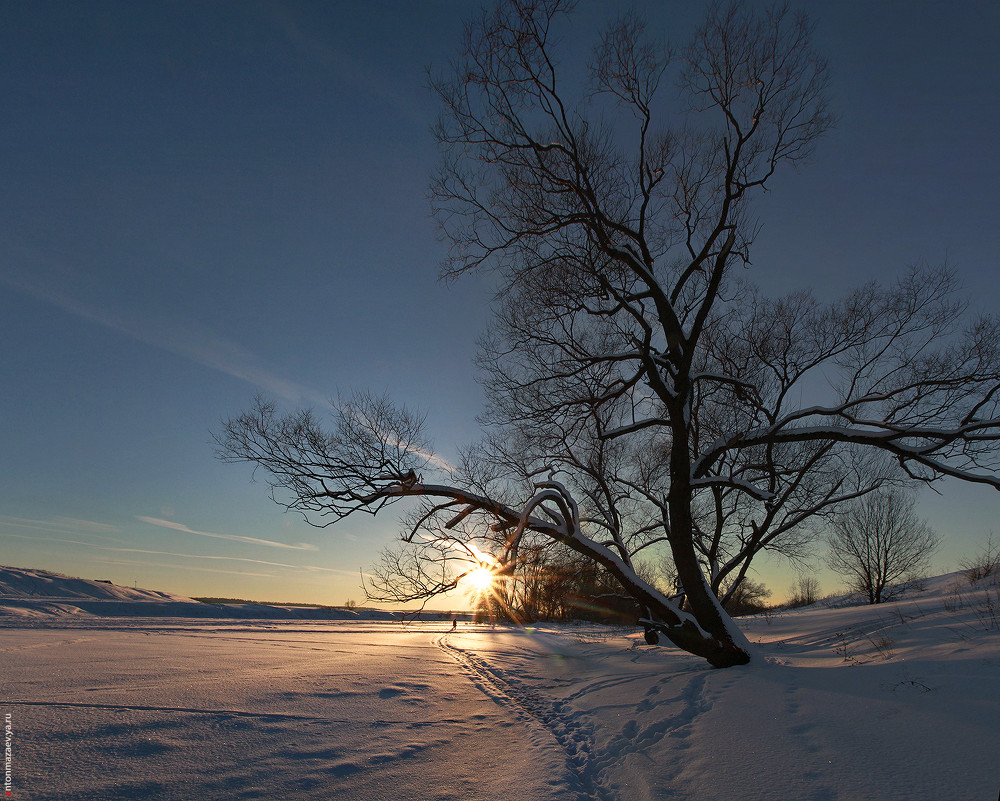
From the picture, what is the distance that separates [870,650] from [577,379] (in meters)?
5.73

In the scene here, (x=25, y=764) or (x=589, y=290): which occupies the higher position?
(x=589, y=290)

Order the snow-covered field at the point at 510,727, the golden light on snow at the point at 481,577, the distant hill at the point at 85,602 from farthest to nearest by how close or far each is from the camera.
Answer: the distant hill at the point at 85,602
the golden light on snow at the point at 481,577
the snow-covered field at the point at 510,727

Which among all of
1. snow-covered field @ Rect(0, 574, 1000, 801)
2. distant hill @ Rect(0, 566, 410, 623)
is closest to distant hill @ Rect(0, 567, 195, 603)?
distant hill @ Rect(0, 566, 410, 623)

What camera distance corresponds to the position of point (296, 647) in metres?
9.88

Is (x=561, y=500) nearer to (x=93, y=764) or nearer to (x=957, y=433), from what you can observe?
(x=957, y=433)

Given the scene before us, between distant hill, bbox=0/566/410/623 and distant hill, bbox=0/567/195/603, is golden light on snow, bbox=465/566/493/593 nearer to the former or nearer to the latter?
distant hill, bbox=0/566/410/623

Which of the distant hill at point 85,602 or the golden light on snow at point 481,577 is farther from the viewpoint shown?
the distant hill at point 85,602

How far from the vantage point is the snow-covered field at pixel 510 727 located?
313 centimetres

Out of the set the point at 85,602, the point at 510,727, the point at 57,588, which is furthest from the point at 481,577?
the point at 57,588

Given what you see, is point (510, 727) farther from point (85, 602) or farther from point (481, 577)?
point (85, 602)

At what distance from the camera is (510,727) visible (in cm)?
509

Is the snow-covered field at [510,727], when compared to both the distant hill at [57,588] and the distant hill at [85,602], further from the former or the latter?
the distant hill at [57,588]

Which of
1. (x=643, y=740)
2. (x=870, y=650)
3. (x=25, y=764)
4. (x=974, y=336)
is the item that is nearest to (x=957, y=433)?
(x=974, y=336)

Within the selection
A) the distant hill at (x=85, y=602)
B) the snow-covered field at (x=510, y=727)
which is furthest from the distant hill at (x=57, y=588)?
the snow-covered field at (x=510, y=727)
